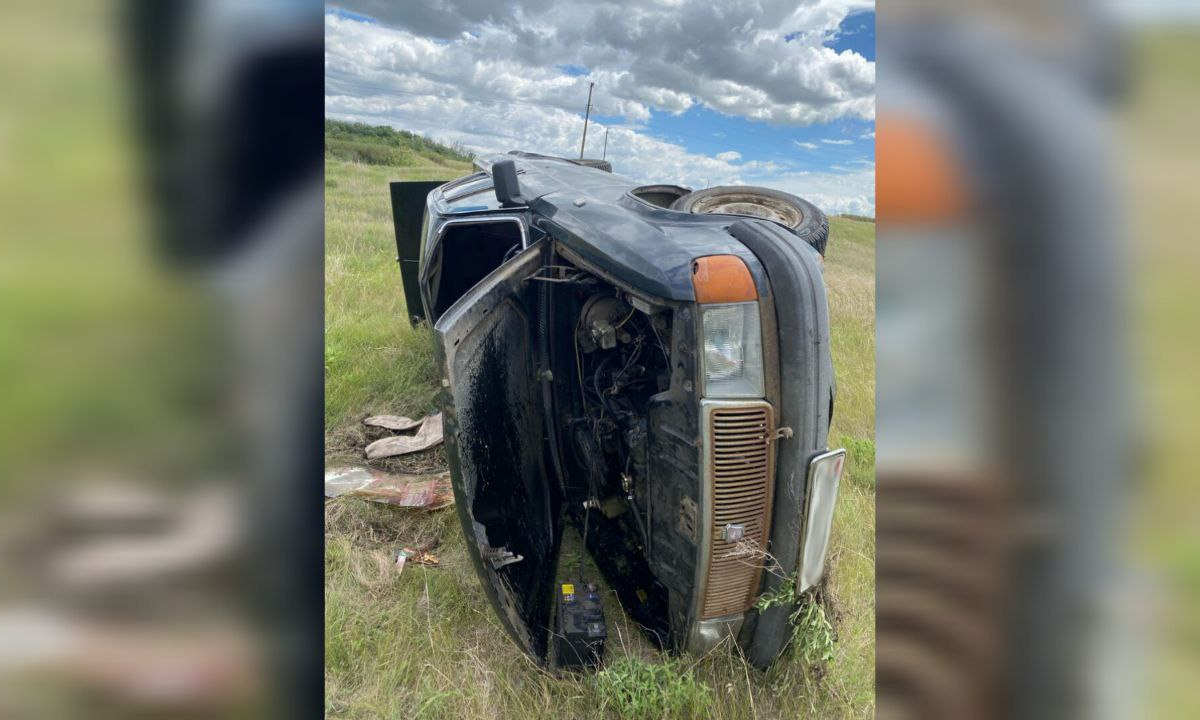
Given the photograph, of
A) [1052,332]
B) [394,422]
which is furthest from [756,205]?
[394,422]

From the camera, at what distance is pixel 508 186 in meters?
3.10

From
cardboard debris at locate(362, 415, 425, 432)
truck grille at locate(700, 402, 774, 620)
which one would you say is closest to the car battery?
truck grille at locate(700, 402, 774, 620)

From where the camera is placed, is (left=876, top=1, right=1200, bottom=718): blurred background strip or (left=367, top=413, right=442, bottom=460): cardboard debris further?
Answer: (left=367, top=413, right=442, bottom=460): cardboard debris

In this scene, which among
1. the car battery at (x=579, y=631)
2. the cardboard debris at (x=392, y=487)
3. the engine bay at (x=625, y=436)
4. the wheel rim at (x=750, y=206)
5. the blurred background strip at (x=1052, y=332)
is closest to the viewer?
the blurred background strip at (x=1052, y=332)

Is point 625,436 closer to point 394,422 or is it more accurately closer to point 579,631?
point 579,631

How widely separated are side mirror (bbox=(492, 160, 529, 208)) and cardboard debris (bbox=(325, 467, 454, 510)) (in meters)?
1.79

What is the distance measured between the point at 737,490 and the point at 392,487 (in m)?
2.48

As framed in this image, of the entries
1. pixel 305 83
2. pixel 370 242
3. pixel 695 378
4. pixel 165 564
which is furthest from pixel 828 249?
pixel 370 242

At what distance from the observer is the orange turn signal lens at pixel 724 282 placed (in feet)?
6.83

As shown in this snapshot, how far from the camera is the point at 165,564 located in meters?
0.72

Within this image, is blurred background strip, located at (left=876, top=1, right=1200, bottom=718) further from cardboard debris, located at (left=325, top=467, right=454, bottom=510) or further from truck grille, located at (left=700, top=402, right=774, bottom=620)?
cardboard debris, located at (left=325, top=467, right=454, bottom=510)

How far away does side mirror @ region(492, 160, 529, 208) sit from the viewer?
3084 millimetres

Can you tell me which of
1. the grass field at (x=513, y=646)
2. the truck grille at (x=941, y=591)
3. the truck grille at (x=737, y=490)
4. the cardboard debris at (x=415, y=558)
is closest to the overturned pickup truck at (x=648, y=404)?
the truck grille at (x=737, y=490)

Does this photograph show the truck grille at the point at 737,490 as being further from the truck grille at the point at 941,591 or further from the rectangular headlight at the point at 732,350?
the truck grille at the point at 941,591
